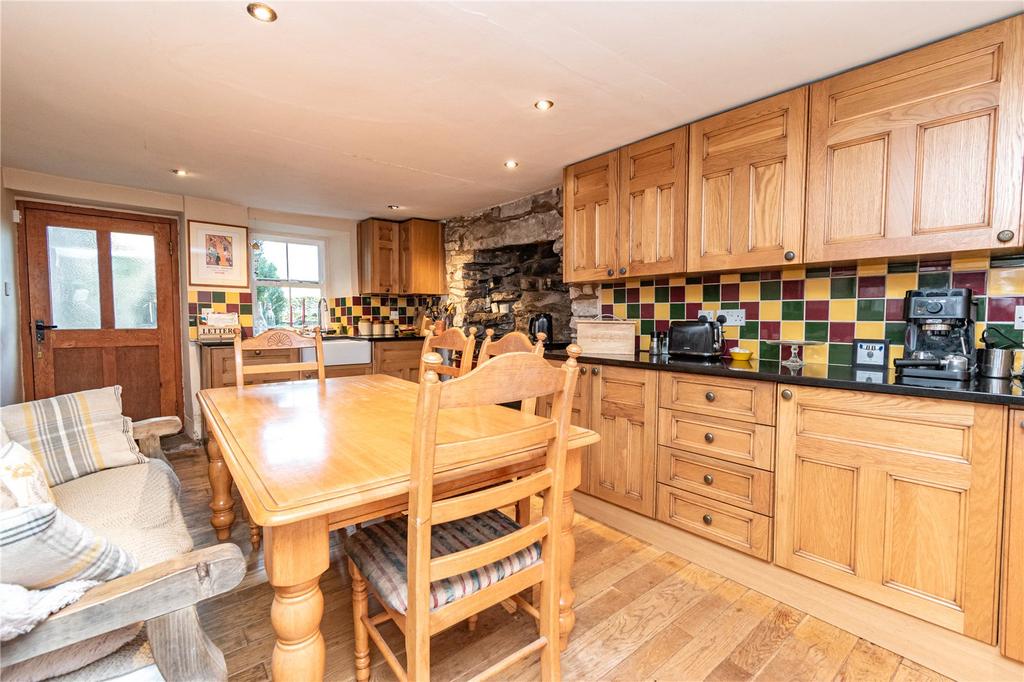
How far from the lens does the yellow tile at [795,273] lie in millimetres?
2229

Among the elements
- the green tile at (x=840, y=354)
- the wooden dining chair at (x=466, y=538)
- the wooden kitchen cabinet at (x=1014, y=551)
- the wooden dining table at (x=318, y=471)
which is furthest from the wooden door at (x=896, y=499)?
the wooden dining chair at (x=466, y=538)

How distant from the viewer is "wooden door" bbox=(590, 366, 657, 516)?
2.22m

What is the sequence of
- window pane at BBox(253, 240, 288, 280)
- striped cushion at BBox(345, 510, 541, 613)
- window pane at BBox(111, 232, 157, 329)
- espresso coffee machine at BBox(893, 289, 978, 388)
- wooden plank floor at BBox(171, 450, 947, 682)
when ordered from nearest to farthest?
striped cushion at BBox(345, 510, 541, 613)
wooden plank floor at BBox(171, 450, 947, 682)
espresso coffee machine at BBox(893, 289, 978, 388)
window pane at BBox(111, 232, 157, 329)
window pane at BBox(253, 240, 288, 280)

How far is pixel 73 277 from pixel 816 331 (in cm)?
534

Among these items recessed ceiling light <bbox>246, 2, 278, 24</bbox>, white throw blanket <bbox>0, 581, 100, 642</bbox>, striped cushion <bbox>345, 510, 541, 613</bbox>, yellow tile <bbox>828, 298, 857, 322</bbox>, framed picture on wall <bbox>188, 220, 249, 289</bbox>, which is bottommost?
striped cushion <bbox>345, 510, 541, 613</bbox>

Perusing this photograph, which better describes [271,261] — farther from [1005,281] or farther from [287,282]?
[1005,281]

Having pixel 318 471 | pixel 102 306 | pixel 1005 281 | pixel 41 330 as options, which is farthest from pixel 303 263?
pixel 1005 281

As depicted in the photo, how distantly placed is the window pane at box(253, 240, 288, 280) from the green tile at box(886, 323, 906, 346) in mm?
4935

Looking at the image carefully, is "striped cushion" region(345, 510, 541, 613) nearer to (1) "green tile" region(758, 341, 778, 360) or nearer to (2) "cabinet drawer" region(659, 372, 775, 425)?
(2) "cabinet drawer" region(659, 372, 775, 425)

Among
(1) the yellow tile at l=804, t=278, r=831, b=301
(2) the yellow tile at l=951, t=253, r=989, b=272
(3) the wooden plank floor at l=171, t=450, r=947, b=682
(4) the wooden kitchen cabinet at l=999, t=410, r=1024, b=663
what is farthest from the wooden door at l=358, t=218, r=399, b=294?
(4) the wooden kitchen cabinet at l=999, t=410, r=1024, b=663

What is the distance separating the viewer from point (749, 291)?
2.45 meters

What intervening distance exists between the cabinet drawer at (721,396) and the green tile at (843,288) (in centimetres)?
73

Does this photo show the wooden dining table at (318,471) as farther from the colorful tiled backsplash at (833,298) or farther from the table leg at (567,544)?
the colorful tiled backsplash at (833,298)

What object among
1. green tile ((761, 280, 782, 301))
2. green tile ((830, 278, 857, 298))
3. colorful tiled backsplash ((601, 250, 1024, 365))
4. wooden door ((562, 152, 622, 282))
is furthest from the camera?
wooden door ((562, 152, 622, 282))
